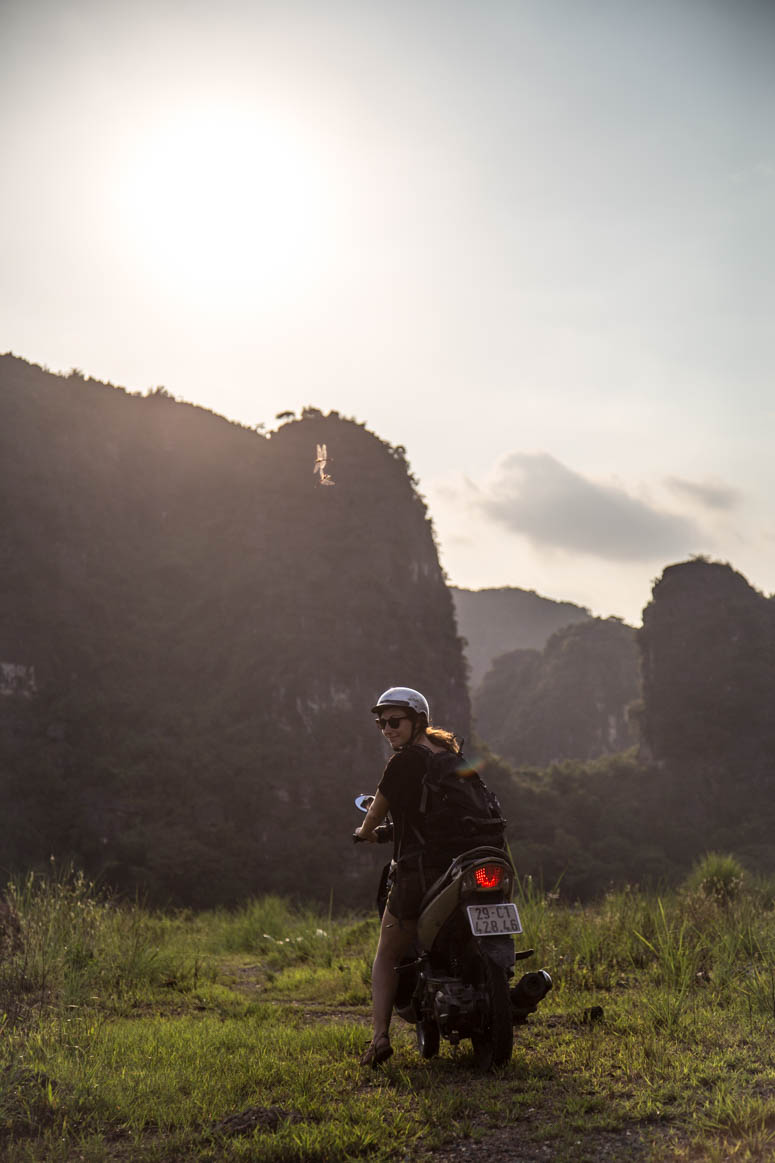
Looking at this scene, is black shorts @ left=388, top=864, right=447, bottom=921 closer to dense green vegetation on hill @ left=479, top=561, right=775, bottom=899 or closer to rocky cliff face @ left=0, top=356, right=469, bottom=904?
rocky cliff face @ left=0, top=356, right=469, bottom=904

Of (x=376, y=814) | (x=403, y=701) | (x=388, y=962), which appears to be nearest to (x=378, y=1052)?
(x=388, y=962)

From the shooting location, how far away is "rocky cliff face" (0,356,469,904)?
79.6m

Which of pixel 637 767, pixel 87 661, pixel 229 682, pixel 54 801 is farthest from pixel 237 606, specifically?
pixel 637 767

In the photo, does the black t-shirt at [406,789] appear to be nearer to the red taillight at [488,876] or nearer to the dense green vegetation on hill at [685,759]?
the red taillight at [488,876]

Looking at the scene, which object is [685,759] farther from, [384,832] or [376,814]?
[376,814]

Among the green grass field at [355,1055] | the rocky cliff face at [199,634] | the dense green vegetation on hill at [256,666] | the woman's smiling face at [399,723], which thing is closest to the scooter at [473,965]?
the green grass field at [355,1055]

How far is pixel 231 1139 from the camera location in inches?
140

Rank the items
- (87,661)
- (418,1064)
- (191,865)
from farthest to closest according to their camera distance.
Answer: (87,661) < (191,865) < (418,1064)

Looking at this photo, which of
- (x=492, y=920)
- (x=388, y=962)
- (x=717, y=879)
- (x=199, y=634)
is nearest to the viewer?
(x=492, y=920)

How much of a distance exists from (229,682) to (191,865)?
3316 centimetres

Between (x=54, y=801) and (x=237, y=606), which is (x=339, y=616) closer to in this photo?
(x=237, y=606)

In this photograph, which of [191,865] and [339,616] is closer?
[191,865]

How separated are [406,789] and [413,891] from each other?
55 centimetres

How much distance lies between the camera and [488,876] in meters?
4.51
